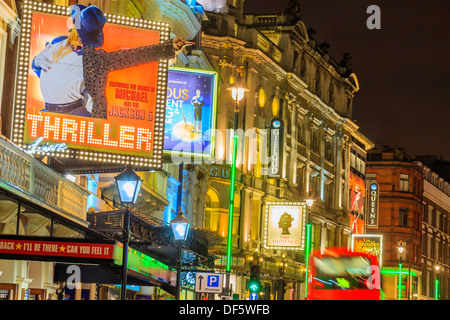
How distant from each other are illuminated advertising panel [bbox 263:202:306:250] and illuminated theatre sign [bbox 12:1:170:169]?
30440mm

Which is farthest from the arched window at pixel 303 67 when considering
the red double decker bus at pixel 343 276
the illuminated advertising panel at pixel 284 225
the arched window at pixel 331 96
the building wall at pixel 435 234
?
the building wall at pixel 435 234

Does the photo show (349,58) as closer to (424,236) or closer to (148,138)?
(424,236)

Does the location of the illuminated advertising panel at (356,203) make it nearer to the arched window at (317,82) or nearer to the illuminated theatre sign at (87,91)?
the arched window at (317,82)

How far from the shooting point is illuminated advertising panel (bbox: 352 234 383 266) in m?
83.6

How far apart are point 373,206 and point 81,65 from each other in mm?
72645

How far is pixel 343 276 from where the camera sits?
42.8 m

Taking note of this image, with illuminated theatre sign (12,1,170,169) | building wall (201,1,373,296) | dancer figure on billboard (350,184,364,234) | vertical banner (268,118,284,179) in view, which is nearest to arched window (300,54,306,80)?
building wall (201,1,373,296)

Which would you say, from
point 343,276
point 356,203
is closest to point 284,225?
point 343,276

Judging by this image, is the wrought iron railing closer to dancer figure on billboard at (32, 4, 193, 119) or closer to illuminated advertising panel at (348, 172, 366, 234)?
dancer figure on billboard at (32, 4, 193, 119)

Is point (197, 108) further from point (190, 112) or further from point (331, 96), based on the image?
point (331, 96)

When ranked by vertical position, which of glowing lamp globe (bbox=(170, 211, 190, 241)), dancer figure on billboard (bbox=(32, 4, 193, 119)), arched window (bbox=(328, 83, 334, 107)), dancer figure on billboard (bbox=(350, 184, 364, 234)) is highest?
arched window (bbox=(328, 83, 334, 107))

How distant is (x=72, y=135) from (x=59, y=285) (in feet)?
19.0

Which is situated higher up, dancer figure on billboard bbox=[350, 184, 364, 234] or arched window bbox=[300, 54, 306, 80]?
arched window bbox=[300, 54, 306, 80]

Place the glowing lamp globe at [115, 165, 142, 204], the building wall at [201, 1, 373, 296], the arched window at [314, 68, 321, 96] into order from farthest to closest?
1. the arched window at [314, 68, 321, 96]
2. the building wall at [201, 1, 373, 296]
3. the glowing lamp globe at [115, 165, 142, 204]
